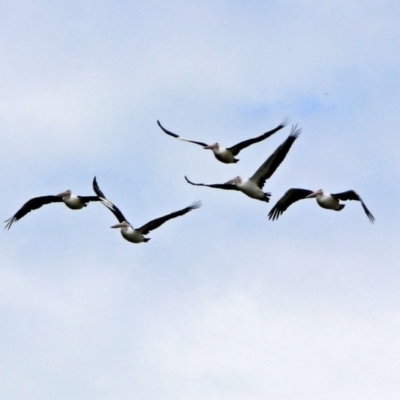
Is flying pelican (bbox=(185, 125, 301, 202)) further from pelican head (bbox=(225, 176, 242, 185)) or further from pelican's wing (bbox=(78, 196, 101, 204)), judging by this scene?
pelican's wing (bbox=(78, 196, 101, 204))

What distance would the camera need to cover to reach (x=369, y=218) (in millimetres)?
31328

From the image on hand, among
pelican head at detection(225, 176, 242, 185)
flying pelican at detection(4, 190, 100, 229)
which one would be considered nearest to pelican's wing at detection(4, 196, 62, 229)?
flying pelican at detection(4, 190, 100, 229)

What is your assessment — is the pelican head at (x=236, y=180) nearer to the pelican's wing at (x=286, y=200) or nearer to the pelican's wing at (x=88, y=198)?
the pelican's wing at (x=286, y=200)

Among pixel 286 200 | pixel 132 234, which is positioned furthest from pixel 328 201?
pixel 132 234

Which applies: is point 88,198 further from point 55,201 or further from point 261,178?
point 261,178

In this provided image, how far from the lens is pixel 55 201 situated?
39.7 metres

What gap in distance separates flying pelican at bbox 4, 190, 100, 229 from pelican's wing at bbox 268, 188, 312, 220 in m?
5.39

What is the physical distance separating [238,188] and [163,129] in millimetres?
3640

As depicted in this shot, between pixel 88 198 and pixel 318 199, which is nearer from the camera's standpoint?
pixel 318 199

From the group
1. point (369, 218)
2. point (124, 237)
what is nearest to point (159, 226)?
point (124, 237)

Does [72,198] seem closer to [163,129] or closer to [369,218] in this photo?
[163,129]

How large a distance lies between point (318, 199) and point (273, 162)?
1.43 metres

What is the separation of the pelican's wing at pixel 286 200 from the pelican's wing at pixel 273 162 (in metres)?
1.06

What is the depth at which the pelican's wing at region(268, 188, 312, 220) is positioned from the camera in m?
35.7
